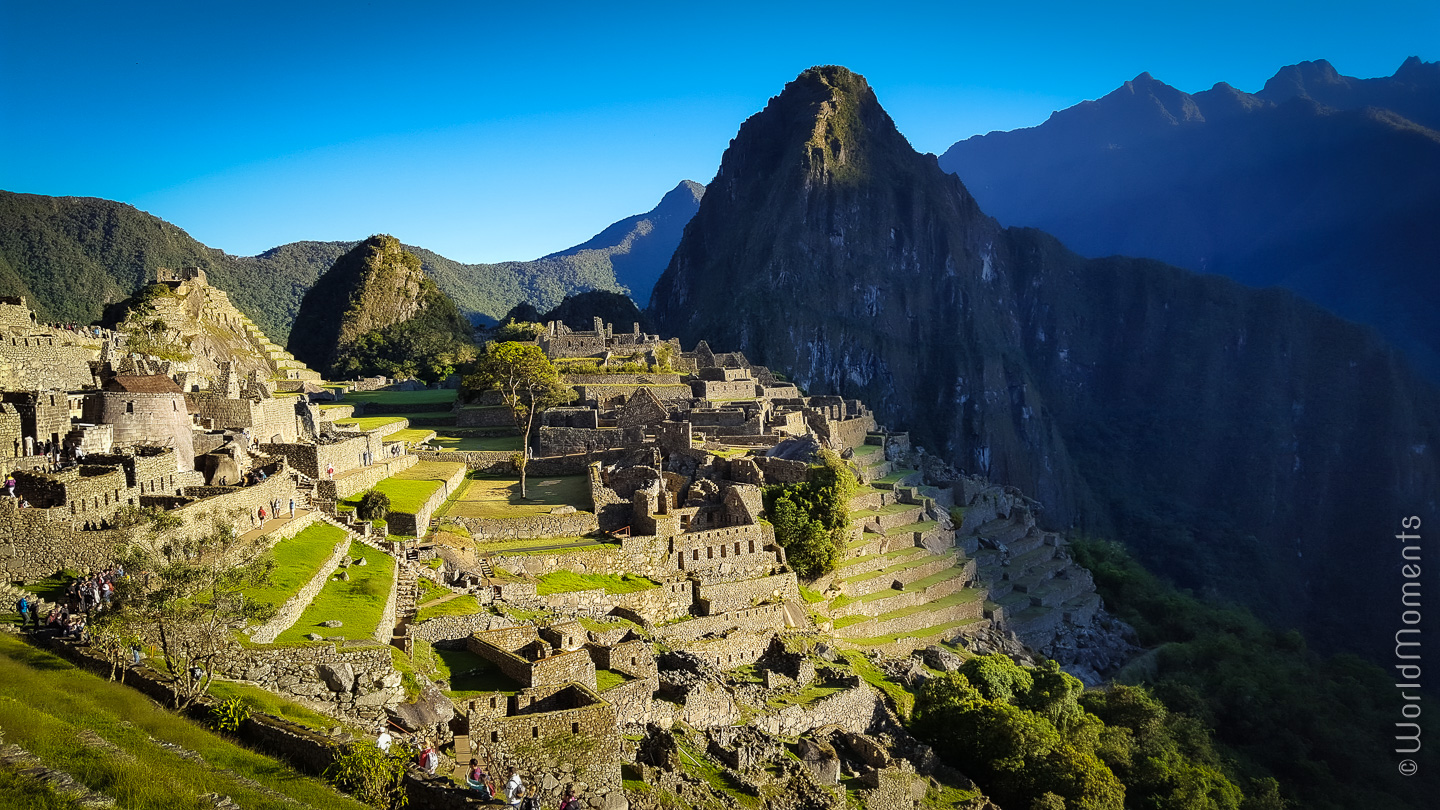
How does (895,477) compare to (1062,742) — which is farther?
(895,477)

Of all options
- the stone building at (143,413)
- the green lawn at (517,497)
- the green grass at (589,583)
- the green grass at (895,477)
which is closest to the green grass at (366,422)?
the green lawn at (517,497)

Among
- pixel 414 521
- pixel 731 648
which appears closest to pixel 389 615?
pixel 414 521

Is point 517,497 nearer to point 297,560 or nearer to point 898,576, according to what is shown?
point 297,560

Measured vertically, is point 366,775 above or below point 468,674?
above

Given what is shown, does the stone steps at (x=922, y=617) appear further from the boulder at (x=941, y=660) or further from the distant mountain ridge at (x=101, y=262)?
the distant mountain ridge at (x=101, y=262)

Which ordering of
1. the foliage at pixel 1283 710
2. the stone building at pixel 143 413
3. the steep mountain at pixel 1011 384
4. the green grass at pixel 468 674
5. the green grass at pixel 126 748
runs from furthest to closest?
the steep mountain at pixel 1011 384
the foliage at pixel 1283 710
the stone building at pixel 143 413
the green grass at pixel 468 674
the green grass at pixel 126 748

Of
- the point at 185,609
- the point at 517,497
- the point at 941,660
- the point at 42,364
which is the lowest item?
the point at 941,660
